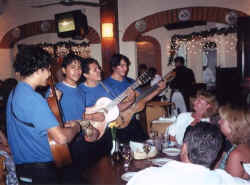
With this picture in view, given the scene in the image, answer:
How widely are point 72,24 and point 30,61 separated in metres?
4.54

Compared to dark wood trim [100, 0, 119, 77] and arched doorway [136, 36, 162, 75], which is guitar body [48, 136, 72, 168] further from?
arched doorway [136, 36, 162, 75]

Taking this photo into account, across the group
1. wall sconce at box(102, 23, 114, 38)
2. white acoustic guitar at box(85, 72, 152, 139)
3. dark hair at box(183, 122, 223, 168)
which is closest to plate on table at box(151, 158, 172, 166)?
dark hair at box(183, 122, 223, 168)

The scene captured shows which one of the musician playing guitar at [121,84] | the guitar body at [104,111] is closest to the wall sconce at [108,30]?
the musician playing guitar at [121,84]

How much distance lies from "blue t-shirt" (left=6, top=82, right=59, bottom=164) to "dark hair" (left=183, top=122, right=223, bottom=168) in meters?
0.87

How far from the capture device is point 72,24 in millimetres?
6094

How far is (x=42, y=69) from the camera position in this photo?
6.06 ft

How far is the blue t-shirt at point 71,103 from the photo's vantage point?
2570 millimetres

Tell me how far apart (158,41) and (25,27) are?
14.7 ft

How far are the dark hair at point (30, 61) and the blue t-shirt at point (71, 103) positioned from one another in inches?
30.0

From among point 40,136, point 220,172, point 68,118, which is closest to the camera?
point 220,172

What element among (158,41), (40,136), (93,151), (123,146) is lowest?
(93,151)

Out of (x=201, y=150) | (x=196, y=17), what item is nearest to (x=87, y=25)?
(x=196, y=17)

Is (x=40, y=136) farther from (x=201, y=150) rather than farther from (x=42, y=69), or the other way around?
(x=201, y=150)

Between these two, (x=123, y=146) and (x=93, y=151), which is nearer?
(x=123, y=146)
